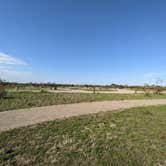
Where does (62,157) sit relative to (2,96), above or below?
below

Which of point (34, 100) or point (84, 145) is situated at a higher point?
point (34, 100)

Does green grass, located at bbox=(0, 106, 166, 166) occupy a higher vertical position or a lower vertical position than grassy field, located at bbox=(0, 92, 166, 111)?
lower

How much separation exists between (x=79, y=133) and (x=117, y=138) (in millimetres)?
1244

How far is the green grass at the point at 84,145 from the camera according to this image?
3570 mm

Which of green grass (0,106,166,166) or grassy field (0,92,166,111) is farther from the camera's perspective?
grassy field (0,92,166,111)

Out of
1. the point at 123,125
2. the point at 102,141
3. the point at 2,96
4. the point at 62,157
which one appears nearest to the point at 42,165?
the point at 62,157

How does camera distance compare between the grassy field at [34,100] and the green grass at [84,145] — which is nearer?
the green grass at [84,145]

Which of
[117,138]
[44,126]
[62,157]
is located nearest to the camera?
[62,157]

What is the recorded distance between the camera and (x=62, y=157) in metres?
3.69

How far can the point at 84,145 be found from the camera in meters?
4.32

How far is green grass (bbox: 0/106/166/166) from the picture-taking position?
3.57m

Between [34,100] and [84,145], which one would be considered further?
[34,100]

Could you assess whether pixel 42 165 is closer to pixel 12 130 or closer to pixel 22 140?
pixel 22 140

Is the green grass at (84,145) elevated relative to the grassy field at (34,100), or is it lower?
lower
